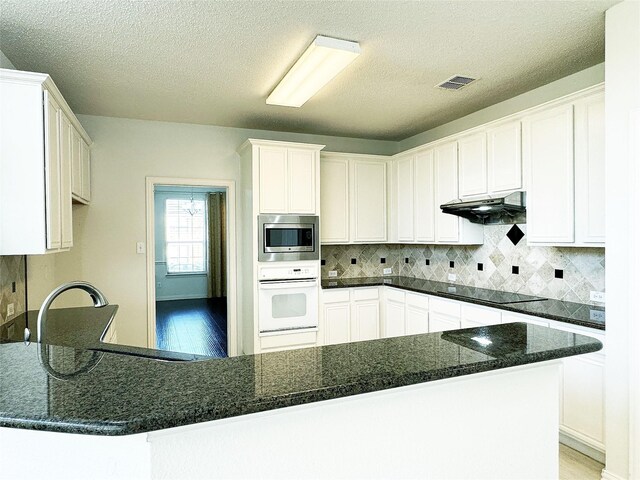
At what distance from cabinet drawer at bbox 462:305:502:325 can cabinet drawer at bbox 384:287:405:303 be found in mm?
922

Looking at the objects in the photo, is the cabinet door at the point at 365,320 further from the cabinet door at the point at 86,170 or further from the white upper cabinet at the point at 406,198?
the cabinet door at the point at 86,170

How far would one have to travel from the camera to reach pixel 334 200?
14.9 feet

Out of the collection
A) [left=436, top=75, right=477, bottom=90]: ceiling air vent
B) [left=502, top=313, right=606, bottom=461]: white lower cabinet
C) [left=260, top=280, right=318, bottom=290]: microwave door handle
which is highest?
[left=436, top=75, right=477, bottom=90]: ceiling air vent

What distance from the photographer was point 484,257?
3.88m

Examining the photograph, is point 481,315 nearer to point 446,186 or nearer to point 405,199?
point 446,186

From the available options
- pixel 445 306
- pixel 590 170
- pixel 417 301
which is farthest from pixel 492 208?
pixel 417 301

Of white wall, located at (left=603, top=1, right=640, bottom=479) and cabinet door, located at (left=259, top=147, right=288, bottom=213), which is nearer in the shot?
white wall, located at (left=603, top=1, right=640, bottom=479)

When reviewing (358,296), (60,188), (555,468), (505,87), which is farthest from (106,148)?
(555,468)

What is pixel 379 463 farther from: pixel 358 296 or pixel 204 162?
pixel 204 162

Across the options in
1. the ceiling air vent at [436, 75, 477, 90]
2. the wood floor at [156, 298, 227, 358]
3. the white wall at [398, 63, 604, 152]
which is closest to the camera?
the white wall at [398, 63, 604, 152]

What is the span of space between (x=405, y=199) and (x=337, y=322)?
5.14 ft

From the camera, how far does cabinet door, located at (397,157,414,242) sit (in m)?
4.44

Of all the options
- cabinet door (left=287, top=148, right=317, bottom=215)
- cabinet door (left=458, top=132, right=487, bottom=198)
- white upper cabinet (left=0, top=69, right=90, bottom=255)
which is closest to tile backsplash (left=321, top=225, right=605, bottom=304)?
cabinet door (left=458, top=132, right=487, bottom=198)

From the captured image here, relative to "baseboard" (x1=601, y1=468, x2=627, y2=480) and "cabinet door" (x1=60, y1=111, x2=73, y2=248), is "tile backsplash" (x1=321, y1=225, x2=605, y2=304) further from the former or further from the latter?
"cabinet door" (x1=60, y1=111, x2=73, y2=248)
